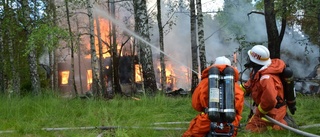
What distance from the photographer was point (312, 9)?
29.3 ft

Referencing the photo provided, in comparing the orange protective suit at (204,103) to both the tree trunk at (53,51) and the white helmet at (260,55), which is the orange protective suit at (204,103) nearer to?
the white helmet at (260,55)

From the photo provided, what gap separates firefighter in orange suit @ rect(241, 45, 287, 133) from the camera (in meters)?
4.73

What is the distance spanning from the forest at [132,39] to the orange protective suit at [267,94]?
3495 millimetres

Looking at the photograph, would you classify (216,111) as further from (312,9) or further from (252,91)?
(312,9)

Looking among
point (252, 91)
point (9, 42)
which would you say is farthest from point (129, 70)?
point (252, 91)

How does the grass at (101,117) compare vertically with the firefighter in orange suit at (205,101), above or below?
A: below

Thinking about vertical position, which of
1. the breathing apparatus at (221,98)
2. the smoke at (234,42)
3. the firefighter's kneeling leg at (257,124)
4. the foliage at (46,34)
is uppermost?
the smoke at (234,42)

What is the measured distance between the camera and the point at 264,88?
470 centimetres

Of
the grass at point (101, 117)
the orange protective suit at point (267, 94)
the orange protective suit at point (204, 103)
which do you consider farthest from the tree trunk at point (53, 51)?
the orange protective suit at point (204, 103)

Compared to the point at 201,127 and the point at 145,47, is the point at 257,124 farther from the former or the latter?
the point at 145,47

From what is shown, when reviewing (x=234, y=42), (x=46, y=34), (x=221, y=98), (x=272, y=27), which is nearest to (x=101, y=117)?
(x=46, y=34)

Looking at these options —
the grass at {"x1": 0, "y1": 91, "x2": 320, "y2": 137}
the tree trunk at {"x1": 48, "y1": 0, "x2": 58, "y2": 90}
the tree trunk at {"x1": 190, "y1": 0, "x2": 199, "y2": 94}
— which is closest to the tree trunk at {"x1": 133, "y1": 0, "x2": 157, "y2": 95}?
the grass at {"x1": 0, "y1": 91, "x2": 320, "y2": 137}

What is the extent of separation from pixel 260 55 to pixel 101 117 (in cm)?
297

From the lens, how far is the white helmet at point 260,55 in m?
4.99
